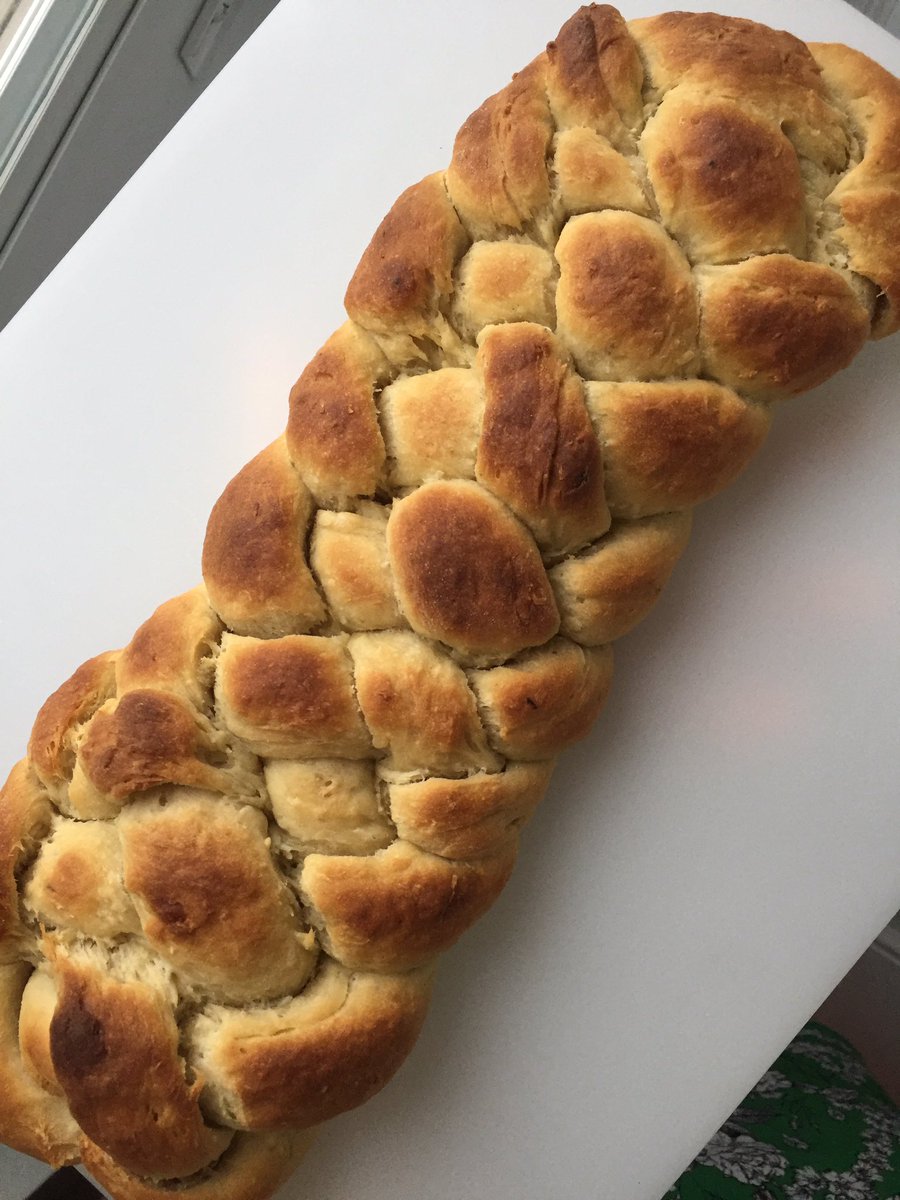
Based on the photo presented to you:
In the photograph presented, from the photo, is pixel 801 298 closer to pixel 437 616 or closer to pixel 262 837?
pixel 437 616

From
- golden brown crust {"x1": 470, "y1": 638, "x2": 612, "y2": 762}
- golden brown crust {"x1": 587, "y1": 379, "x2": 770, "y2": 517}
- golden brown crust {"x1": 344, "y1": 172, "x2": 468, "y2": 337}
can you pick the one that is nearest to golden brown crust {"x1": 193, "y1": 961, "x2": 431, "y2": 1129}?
golden brown crust {"x1": 470, "y1": 638, "x2": 612, "y2": 762}

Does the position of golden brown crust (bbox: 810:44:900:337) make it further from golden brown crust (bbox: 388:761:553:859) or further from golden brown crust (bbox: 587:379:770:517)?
golden brown crust (bbox: 388:761:553:859)

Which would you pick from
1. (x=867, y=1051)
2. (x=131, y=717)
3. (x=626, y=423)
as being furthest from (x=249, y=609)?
(x=867, y=1051)

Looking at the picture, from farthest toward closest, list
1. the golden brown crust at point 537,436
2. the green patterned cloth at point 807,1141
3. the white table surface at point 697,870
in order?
the green patterned cloth at point 807,1141, the white table surface at point 697,870, the golden brown crust at point 537,436

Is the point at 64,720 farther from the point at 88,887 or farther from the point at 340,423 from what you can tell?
the point at 340,423

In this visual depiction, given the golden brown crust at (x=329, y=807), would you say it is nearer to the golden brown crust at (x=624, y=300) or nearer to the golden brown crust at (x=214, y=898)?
the golden brown crust at (x=214, y=898)

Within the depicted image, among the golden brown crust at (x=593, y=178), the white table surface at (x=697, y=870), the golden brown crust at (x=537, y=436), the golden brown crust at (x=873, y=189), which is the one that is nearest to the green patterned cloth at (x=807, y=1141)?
the white table surface at (x=697, y=870)

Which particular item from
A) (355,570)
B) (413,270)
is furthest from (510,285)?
(355,570)
